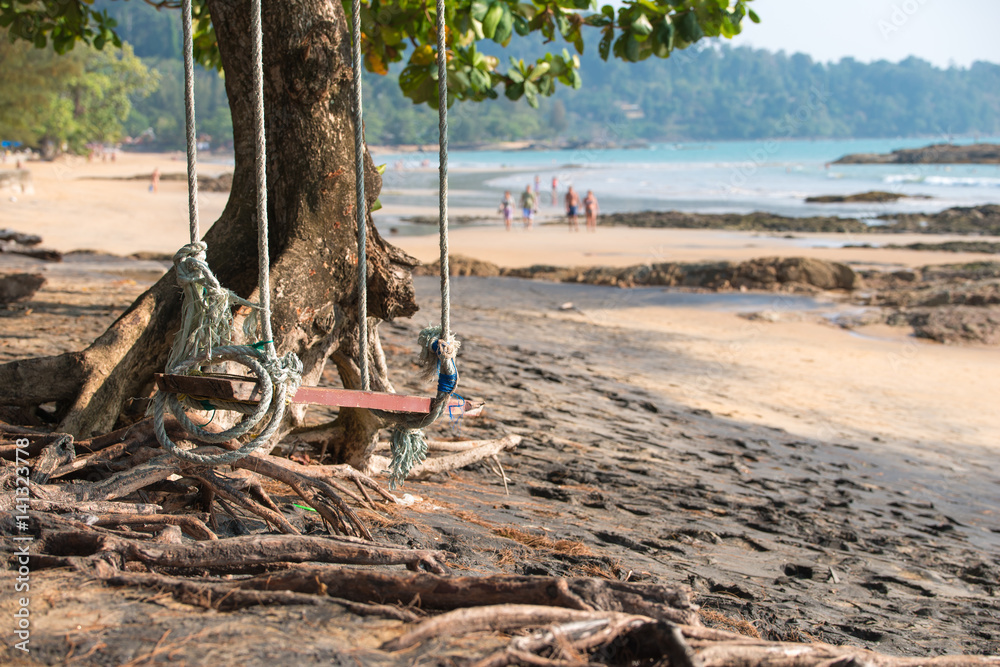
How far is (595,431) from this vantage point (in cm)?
575

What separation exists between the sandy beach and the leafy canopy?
227 cm

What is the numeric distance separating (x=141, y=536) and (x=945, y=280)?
16.8 m

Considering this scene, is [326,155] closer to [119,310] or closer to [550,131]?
[119,310]

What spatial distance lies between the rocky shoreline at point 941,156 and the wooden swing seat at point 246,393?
7846cm

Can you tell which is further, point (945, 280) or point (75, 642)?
point (945, 280)

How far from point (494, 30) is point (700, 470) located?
3105 mm

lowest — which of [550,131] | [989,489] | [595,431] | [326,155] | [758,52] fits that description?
[989,489]

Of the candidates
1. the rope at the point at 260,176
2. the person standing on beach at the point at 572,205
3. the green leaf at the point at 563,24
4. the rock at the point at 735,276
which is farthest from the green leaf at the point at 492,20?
the person standing on beach at the point at 572,205

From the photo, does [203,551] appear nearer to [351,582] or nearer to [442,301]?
[351,582]

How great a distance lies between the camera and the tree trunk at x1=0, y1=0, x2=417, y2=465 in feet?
11.2

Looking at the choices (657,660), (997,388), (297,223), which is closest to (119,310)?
(297,223)

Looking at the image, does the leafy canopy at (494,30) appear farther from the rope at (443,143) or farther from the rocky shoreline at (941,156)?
the rocky shoreline at (941,156)

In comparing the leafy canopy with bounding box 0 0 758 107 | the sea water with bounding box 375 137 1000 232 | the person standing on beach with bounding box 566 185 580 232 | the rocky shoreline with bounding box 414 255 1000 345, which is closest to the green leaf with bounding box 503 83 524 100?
the leafy canopy with bounding box 0 0 758 107

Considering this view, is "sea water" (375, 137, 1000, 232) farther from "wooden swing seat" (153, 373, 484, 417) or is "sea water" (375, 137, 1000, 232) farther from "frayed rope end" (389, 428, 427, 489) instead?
"wooden swing seat" (153, 373, 484, 417)
